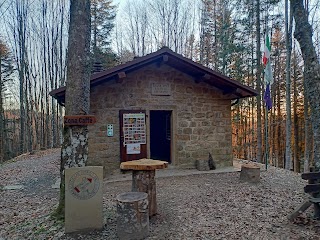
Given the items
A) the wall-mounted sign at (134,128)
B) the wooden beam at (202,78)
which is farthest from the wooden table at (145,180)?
the wooden beam at (202,78)

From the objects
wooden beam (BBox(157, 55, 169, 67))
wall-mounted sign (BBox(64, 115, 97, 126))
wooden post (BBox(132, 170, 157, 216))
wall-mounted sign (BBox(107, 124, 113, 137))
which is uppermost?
wooden beam (BBox(157, 55, 169, 67))

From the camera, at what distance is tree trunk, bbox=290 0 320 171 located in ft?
13.7

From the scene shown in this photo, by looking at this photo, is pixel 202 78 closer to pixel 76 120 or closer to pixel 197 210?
pixel 197 210

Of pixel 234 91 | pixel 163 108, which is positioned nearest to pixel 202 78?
pixel 234 91

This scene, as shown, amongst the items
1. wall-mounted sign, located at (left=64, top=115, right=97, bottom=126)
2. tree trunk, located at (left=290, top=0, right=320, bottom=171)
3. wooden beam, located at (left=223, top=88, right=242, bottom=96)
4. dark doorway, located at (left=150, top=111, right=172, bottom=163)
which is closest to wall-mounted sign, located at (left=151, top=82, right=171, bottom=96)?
wooden beam, located at (left=223, top=88, right=242, bottom=96)

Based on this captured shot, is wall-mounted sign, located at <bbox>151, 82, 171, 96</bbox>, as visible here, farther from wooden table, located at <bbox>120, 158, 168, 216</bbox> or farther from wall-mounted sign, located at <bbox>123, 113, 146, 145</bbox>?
wooden table, located at <bbox>120, 158, 168, 216</bbox>

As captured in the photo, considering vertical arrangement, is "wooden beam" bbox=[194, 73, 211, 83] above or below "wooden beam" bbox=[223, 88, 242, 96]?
above

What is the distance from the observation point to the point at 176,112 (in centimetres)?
797

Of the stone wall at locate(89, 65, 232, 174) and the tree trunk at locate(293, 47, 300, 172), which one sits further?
the tree trunk at locate(293, 47, 300, 172)

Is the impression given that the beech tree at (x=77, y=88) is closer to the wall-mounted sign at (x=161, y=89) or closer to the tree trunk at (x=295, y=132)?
the wall-mounted sign at (x=161, y=89)

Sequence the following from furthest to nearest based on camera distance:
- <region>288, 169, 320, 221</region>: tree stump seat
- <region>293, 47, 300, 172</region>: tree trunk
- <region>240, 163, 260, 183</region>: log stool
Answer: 1. <region>293, 47, 300, 172</region>: tree trunk
2. <region>240, 163, 260, 183</region>: log stool
3. <region>288, 169, 320, 221</region>: tree stump seat

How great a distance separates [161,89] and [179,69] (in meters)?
0.91

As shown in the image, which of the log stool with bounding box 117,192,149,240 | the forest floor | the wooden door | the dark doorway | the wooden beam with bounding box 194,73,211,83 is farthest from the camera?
the dark doorway

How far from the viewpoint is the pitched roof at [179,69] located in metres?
6.68
